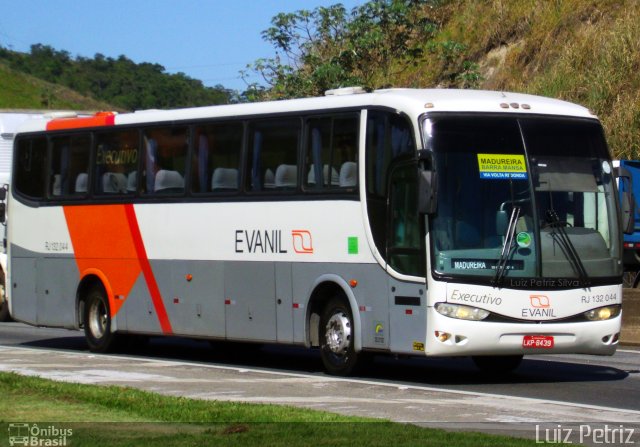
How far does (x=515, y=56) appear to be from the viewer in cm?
3881

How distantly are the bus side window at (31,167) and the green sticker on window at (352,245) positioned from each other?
7.29m

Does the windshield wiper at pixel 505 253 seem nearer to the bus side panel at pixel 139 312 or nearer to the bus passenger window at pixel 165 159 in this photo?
the bus passenger window at pixel 165 159

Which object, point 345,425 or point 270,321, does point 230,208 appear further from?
point 345,425

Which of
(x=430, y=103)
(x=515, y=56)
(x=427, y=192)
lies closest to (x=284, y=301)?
(x=427, y=192)

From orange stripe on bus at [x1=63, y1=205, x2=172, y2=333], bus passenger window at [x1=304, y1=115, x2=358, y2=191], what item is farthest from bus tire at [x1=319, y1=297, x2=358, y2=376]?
orange stripe on bus at [x1=63, y1=205, x2=172, y2=333]

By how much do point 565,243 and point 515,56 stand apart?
23.8m

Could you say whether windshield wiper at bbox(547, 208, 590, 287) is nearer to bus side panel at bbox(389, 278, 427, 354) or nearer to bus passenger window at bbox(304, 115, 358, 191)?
bus side panel at bbox(389, 278, 427, 354)

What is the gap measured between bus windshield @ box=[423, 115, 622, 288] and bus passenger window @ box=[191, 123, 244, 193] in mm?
3758

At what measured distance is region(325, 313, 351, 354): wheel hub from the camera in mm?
16609

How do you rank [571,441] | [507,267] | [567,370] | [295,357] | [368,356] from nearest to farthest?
1. [571,441]
2. [507,267]
3. [368,356]
4. [567,370]
5. [295,357]

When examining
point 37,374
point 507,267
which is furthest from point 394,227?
point 37,374

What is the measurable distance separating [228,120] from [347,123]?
2.58 m

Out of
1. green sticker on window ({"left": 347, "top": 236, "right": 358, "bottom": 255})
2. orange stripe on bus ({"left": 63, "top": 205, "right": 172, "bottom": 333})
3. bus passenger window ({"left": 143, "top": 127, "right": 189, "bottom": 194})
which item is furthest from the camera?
orange stripe on bus ({"left": 63, "top": 205, "right": 172, "bottom": 333})

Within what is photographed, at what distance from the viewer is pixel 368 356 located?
54.6 feet
